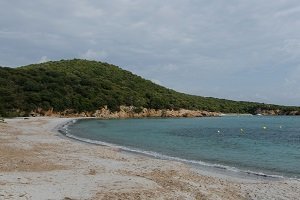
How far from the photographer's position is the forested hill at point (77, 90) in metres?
91.6

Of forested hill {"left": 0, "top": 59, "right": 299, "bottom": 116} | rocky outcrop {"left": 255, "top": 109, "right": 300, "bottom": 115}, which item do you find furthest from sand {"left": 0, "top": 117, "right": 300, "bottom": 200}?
rocky outcrop {"left": 255, "top": 109, "right": 300, "bottom": 115}

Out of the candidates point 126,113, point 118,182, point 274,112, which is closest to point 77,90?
point 126,113

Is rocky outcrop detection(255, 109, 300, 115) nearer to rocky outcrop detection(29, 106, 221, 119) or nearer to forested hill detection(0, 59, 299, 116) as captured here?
forested hill detection(0, 59, 299, 116)

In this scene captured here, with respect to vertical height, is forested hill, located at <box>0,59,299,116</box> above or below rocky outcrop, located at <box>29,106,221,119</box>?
above

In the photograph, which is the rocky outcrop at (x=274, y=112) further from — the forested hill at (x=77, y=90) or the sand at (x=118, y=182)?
the sand at (x=118, y=182)

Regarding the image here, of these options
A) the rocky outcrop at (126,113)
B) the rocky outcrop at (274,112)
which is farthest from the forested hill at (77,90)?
the rocky outcrop at (274,112)

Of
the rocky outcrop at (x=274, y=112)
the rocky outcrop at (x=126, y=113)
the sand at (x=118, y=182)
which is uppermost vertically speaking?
the rocky outcrop at (x=274, y=112)

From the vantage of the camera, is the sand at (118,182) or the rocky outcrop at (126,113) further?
the rocky outcrop at (126,113)

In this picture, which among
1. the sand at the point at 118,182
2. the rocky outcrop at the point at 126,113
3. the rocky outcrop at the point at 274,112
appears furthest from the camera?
the rocky outcrop at the point at 274,112

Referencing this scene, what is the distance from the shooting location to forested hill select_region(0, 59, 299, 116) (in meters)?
91.6

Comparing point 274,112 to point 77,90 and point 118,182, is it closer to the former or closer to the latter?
point 77,90

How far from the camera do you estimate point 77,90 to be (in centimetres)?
10919

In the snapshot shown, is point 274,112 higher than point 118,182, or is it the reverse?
point 274,112

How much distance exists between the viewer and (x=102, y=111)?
355ft
